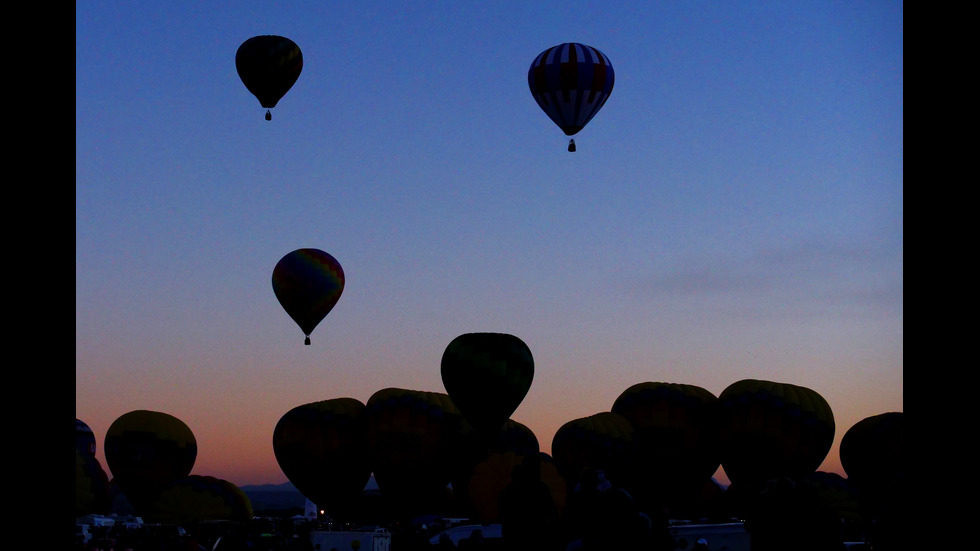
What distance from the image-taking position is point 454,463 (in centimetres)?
2933

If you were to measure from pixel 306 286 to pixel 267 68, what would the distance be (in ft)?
20.3

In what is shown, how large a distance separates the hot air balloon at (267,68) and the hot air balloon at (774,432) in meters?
14.7

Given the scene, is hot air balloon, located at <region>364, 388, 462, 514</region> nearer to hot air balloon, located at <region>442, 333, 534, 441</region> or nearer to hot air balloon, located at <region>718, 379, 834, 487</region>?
hot air balloon, located at <region>442, 333, 534, 441</region>

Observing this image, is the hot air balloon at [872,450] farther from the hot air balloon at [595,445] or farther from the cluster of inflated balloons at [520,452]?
the hot air balloon at [595,445]

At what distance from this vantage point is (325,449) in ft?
99.6

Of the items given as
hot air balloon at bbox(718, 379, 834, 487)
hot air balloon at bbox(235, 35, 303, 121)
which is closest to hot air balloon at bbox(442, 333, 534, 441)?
hot air balloon at bbox(718, 379, 834, 487)

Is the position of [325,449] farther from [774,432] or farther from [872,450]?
[872,450]

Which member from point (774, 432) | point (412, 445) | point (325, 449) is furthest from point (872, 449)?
point (325, 449)

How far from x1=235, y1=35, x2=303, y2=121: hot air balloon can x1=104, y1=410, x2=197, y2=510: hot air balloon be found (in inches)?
366

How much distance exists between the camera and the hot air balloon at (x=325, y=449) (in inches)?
1195
